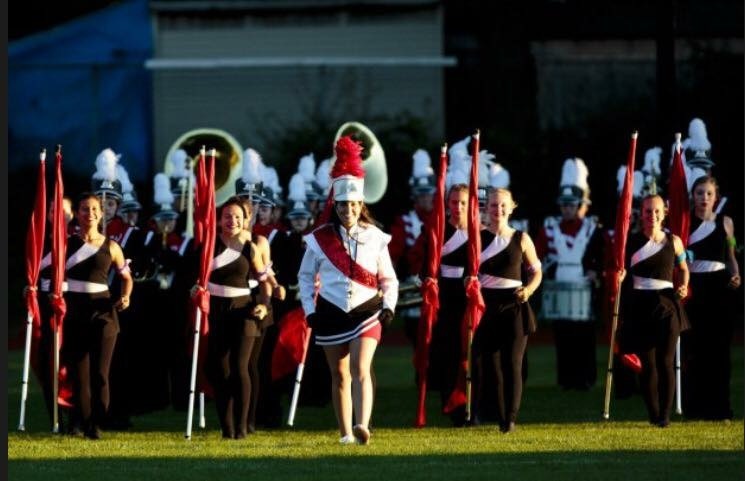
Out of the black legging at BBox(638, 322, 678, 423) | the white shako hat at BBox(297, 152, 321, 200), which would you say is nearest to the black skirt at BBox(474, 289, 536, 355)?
the black legging at BBox(638, 322, 678, 423)

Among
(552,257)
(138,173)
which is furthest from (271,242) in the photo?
(138,173)

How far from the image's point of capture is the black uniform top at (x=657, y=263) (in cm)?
1614

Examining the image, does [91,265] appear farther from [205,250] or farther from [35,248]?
[205,250]

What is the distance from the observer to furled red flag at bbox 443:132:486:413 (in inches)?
622

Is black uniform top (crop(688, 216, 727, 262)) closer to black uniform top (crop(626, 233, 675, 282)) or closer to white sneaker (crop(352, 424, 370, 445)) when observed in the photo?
black uniform top (crop(626, 233, 675, 282))

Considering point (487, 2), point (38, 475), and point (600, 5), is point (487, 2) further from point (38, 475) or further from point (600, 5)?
point (38, 475)

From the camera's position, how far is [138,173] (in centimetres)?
3578

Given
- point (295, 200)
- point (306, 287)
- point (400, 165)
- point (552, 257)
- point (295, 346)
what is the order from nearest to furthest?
1. point (306, 287)
2. point (295, 346)
3. point (295, 200)
4. point (552, 257)
5. point (400, 165)

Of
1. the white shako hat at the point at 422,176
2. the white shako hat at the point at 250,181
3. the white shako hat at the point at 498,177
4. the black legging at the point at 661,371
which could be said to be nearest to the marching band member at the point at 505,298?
the black legging at the point at 661,371

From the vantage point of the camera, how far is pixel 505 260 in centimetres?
1588

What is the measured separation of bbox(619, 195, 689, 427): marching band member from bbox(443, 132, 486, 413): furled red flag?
1.22 m

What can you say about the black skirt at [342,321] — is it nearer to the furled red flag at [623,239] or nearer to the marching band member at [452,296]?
the marching band member at [452,296]

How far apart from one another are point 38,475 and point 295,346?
415cm

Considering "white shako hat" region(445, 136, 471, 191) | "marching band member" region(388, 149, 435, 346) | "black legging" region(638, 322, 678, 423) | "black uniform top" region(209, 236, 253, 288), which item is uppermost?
"white shako hat" region(445, 136, 471, 191)
